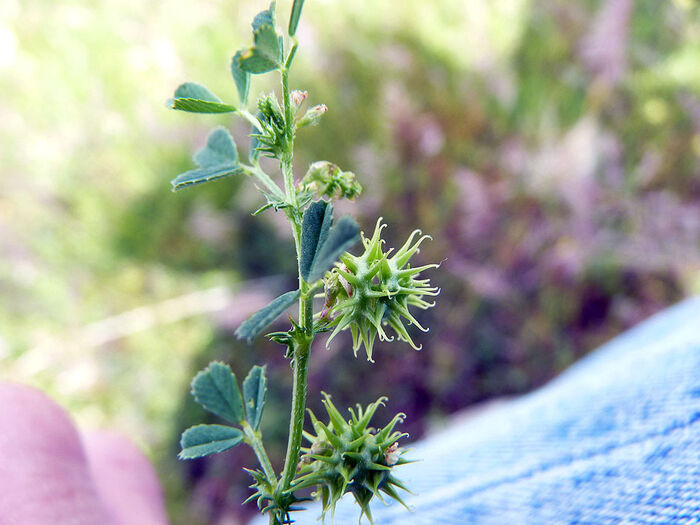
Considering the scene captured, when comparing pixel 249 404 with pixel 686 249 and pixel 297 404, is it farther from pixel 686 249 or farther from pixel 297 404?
pixel 686 249

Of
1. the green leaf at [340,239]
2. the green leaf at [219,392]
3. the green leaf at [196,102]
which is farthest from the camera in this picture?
the green leaf at [219,392]

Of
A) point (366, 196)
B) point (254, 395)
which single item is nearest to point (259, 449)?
point (254, 395)

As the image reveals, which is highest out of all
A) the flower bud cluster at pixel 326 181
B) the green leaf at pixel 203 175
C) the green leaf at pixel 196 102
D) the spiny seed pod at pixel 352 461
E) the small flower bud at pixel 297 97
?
the green leaf at pixel 196 102

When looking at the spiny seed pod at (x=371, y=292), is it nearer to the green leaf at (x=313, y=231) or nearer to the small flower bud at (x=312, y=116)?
the green leaf at (x=313, y=231)

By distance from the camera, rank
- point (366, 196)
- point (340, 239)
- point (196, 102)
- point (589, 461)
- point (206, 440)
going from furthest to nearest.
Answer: point (366, 196), point (589, 461), point (206, 440), point (196, 102), point (340, 239)

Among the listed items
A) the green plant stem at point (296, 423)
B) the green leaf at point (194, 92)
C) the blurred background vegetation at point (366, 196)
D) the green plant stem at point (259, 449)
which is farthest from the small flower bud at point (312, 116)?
the blurred background vegetation at point (366, 196)

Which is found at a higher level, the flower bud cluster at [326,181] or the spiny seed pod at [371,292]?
the flower bud cluster at [326,181]

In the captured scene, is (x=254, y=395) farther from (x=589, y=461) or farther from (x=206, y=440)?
(x=589, y=461)
